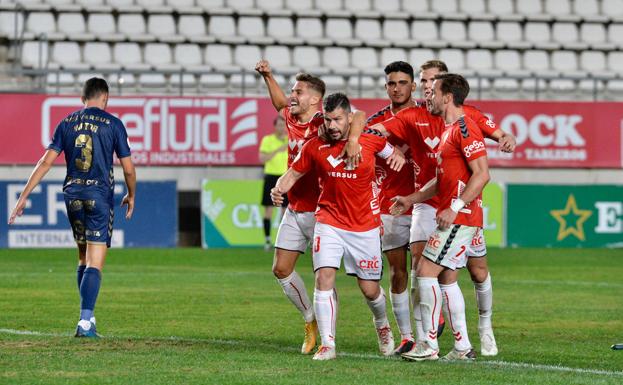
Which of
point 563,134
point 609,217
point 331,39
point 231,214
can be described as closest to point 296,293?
point 231,214

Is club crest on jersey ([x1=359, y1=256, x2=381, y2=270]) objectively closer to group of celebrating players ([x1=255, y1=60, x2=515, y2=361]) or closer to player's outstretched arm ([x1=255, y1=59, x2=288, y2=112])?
group of celebrating players ([x1=255, y1=60, x2=515, y2=361])

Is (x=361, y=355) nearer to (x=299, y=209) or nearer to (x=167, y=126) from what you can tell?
(x=299, y=209)

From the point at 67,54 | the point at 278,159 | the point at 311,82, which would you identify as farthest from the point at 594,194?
the point at 311,82

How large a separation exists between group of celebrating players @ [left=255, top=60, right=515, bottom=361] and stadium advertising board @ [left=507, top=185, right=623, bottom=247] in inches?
534

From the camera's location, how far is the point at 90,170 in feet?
33.1

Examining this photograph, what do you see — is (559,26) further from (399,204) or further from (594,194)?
(399,204)

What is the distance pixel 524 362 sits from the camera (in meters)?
8.77

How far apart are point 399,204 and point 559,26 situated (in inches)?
790

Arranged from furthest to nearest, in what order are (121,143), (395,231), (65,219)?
1. (65,219)
2. (121,143)
3. (395,231)

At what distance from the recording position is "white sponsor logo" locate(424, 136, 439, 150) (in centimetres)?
945

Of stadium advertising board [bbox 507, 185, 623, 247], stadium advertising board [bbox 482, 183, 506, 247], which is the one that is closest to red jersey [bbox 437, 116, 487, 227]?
stadium advertising board [bbox 482, 183, 506, 247]

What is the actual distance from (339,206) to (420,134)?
3.32 feet

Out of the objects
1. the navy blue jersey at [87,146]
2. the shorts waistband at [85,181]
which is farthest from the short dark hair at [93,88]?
the shorts waistband at [85,181]

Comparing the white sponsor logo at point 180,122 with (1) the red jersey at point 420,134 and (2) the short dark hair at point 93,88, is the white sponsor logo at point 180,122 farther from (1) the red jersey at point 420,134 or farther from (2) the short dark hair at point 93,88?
(1) the red jersey at point 420,134
